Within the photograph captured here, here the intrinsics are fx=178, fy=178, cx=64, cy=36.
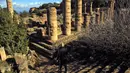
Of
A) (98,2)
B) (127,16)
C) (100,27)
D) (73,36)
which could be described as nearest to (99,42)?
(100,27)

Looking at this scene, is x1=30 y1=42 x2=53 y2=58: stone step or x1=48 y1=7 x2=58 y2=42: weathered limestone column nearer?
x1=30 y1=42 x2=53 y2=58: stone step

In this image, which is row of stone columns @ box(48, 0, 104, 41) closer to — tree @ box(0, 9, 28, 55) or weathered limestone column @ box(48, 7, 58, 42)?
weathered limestone column @ box(48, 7, 58, 42)

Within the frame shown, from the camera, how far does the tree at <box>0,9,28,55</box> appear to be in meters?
14.5

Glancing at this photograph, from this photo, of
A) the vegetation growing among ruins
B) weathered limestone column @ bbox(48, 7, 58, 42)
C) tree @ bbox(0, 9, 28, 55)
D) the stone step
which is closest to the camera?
the vegetation growing among ruins

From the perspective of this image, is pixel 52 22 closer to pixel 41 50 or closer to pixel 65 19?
pixel 65 19

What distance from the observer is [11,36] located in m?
14.8

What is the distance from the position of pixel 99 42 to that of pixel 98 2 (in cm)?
2788

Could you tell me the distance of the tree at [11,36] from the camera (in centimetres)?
1453

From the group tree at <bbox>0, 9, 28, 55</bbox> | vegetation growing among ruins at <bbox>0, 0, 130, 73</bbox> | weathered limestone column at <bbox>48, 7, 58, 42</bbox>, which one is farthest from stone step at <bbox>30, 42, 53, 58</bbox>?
weathered limestone column at <bbox>48, 7, 58, 42</bbox>

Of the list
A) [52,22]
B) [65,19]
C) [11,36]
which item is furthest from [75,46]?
[11,36]

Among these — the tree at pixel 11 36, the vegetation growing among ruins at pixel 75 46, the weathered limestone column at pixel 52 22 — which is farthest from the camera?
the weathered limestone column at pixel 52 22

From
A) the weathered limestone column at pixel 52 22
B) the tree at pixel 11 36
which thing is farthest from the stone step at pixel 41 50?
the weathered limestone column at pixel 52 22

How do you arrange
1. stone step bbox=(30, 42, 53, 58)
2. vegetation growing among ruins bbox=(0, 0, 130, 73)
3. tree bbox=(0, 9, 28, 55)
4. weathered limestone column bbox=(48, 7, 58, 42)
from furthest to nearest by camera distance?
weathered limestone column bbox=(48, 7, 58, 42) < stone step bbox=(30, 42, 53, 58) < tree bbox=(0, 9, 28, 55) < vegetation growing among ruins bbox=(0, 0, 130, 73)

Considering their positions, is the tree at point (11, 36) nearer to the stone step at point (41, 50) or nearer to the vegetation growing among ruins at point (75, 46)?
the vegetation growing among ruins at point (75, 46)
